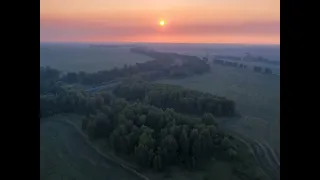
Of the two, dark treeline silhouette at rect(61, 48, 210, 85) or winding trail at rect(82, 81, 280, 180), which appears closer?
winding trail at rect(82, 81, 280, 180)

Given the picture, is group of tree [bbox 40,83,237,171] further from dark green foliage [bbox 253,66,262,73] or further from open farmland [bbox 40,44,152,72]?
dark green foliage [bbox 253,66,262,73]

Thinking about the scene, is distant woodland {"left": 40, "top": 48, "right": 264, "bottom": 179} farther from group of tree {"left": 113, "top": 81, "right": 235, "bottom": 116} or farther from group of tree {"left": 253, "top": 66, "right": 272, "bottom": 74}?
group of tree {"left": 253, "top": 66, "right": 272, "bottom": 74}

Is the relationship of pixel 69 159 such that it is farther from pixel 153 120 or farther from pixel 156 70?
pixel 156 70

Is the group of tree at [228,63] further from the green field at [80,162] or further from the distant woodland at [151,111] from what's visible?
the green field at [80,162]

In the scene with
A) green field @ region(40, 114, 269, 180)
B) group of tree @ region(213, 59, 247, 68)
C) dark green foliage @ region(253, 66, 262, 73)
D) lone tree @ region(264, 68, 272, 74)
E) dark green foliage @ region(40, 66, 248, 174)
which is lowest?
green field @ region(40, 114, 269, 180)

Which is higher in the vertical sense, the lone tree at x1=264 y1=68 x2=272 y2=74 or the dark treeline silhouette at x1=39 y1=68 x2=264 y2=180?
the lone tree at x1=264 y1=68 x2=272 y2=74

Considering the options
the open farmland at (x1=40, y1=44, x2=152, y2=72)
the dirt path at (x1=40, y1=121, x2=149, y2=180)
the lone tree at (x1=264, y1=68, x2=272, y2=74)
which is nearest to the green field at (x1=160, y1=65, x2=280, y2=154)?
the lone tree at (x1=264, y1=68, x2=272, y2=74)

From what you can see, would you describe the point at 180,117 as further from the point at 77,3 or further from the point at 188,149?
the point at 77,3
